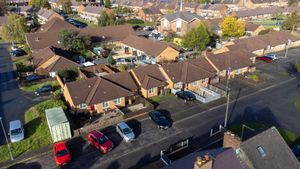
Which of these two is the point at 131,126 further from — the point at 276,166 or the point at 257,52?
the point at 257,52

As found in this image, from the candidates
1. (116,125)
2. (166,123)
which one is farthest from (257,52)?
(116,125)

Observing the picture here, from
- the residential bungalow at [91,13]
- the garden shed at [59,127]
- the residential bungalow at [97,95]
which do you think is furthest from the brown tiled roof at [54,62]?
the residential bungalow at [91,13]

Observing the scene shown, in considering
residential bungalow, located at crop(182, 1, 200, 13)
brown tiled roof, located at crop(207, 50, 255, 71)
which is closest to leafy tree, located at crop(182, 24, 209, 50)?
brown tiled roof, located at crop(207, 50, 255, 71)

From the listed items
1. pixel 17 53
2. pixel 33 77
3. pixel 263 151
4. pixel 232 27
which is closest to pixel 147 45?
pixel 33 77

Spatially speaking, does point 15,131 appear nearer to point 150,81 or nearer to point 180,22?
point 150,81

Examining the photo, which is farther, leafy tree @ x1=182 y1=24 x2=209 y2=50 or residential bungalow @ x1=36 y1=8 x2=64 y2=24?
residential bungalow @ x1=36 y1=8 x2=64 y2=24

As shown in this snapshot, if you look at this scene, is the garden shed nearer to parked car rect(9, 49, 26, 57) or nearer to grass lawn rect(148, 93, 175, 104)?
grass lawn rect(148, 93, 175, 104)

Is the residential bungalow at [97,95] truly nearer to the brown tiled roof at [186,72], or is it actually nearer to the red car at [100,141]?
the red car at [100,141]
